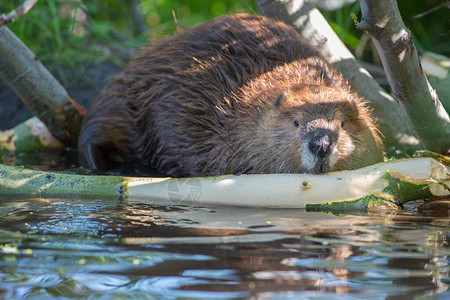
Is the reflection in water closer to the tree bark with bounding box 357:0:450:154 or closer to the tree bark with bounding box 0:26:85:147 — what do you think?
the tree bark with bounding box 357:0:450:154

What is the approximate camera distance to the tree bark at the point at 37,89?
3.79 metres

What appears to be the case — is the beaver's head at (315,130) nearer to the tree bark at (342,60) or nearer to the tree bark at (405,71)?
the tree bark at (405,71)

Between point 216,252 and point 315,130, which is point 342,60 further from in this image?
point 216,252

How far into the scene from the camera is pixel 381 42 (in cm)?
234

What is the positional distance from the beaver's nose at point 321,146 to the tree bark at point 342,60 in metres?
1.17

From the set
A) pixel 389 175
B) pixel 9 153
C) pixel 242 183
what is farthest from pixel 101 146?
pixel 389 175

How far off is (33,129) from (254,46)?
5.71ft

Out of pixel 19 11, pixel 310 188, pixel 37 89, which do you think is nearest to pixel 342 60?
pixel 310 188

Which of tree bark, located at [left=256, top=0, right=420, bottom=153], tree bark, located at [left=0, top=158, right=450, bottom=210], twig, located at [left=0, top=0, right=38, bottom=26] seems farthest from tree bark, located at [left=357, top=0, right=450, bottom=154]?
twig, located at [left=0, top=0, right=38, bottom=26]

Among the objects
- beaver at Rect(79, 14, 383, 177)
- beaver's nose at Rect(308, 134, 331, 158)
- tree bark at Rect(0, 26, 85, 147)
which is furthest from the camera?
tree bark at Rect(0, 26, 85, 147)

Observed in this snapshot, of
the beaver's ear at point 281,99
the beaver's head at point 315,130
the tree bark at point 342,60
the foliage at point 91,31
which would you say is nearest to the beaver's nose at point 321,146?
the beaver's head at point 315,130

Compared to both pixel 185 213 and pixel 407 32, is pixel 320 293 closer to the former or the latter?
pixel 185 213

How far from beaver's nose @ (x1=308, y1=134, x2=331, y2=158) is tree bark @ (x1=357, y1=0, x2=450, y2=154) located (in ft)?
1.16

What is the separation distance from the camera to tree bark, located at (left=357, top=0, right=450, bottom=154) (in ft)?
7.30
